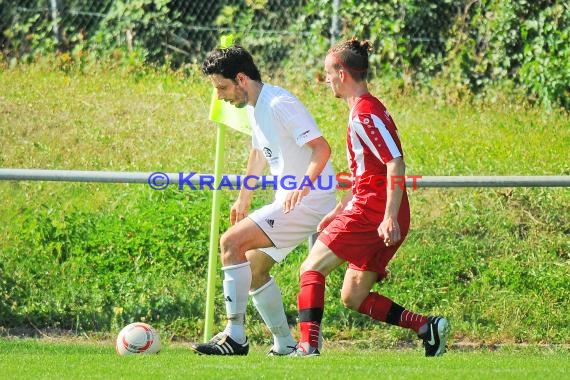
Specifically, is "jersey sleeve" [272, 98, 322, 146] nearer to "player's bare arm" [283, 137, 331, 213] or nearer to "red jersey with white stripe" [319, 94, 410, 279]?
"player's bare arm" [283, 137, 331, 213]

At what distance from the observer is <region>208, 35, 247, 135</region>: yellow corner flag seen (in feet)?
27.5

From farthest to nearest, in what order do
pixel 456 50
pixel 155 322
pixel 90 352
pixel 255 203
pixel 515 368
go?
pixel 456 50 → pixel 255 203 → pixel 155 322 → pixel 90 352 → pixel 515 368

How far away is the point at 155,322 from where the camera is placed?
9719 mm

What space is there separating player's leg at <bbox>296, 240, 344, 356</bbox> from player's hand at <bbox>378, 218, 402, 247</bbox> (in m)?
0.47

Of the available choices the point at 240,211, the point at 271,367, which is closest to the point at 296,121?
the point at 240,211

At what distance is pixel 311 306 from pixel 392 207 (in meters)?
0.88

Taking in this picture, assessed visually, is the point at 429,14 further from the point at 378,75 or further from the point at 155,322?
the point at 155,322

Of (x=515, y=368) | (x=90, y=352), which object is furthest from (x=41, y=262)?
(x=515, y=368)

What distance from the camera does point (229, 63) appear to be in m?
7.75

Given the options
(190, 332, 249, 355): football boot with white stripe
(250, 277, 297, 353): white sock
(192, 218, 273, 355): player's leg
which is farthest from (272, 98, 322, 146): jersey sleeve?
(190, 332, 249, 355): football boot with white stripe

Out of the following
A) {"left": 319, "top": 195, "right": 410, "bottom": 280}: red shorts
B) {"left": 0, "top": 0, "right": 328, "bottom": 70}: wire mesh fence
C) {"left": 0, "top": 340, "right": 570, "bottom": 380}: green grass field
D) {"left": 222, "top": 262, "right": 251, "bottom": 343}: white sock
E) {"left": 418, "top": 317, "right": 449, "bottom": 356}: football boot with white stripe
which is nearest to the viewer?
{"left": 0, "top": 340, "right": 570, "bottom": 380}: green grass field

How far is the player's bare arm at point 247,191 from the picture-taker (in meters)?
8.11

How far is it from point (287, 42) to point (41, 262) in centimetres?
534

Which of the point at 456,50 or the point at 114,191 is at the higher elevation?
the point at 456,50
